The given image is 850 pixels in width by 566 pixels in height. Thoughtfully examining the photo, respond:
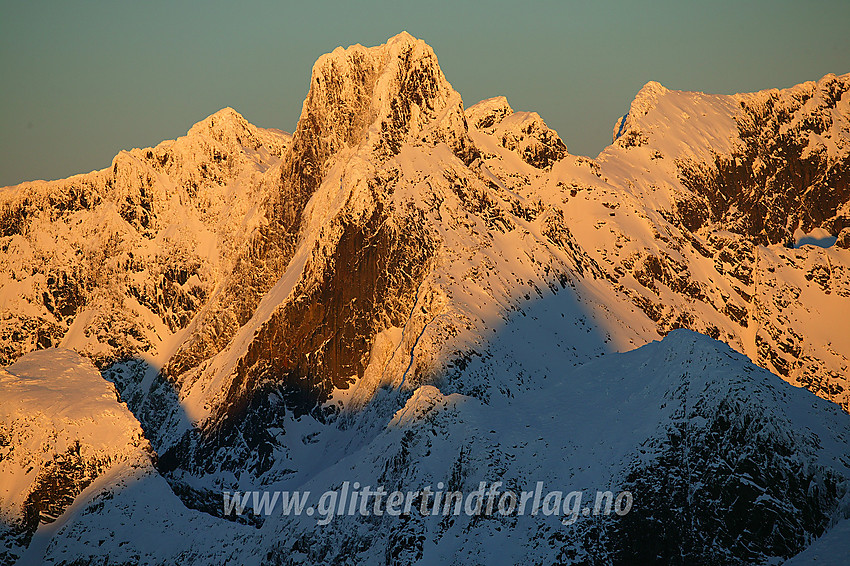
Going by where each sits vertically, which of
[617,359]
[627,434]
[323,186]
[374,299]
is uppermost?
[323,186]

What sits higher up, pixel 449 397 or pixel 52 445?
pixel 449 397

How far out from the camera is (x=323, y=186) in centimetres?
19412

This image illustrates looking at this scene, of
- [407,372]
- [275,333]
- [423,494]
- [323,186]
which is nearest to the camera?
[423,494]

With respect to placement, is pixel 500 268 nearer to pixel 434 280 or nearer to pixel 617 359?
pixel 434 280

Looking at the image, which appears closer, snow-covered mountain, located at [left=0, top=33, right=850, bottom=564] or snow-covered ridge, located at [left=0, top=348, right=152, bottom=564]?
snow-covered mountain, located at [left=0, top=33, right=850, bottom=564]

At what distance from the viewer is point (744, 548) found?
307ft

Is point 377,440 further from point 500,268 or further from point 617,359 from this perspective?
point 500,268

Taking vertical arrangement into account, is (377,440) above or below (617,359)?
below

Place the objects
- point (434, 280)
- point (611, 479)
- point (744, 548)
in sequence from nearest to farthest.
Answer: point (744, 548) → point (611, 479) → point (434, 280)

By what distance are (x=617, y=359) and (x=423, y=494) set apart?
24407mm

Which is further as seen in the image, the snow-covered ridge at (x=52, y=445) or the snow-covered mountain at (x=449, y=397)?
the snow-covered ridge at (x=52, y=445)

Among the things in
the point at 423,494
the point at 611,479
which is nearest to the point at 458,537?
the point at 423,494

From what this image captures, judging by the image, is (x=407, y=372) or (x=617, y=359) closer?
(x=617, y=359)

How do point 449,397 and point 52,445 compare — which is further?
point 52,445
